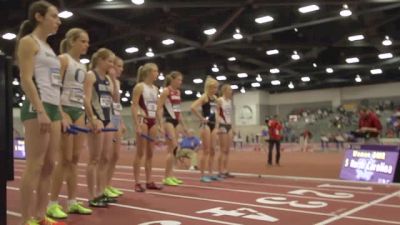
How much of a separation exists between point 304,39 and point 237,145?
13.2m

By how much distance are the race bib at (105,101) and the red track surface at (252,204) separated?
1258mm

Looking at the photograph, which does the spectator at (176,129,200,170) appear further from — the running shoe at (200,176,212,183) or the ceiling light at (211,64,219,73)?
the ceiling light at (211,64,219,73)

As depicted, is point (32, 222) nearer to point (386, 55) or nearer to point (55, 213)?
point (55, 213)

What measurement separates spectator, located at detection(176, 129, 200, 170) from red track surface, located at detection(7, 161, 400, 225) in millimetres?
5181

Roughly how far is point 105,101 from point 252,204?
7.50ft

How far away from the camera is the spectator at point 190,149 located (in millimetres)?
13266

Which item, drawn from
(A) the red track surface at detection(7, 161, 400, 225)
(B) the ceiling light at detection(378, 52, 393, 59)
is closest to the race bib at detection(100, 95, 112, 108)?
(A) the red track surface at detection(7, 161, 400, 225)

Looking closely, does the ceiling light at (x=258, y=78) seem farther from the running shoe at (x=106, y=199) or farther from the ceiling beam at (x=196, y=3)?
the running shoe at (x=106, y=199)

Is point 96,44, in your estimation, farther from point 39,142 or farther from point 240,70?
point 39,142

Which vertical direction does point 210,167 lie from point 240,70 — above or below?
below

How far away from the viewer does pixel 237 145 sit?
112 ft

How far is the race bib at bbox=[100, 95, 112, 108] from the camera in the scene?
5.34 metres

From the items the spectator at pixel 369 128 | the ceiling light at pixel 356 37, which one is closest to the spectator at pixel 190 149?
the spectator at pixel 369 128

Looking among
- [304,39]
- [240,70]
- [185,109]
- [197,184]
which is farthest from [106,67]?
[185,109]
